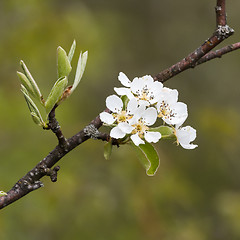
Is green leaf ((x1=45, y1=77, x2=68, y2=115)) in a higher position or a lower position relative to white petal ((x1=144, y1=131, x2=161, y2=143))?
higher

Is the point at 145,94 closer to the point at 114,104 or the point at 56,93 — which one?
the point at 114,104

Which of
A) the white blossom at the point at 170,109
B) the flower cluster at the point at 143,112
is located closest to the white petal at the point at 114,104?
the flower cluster at the point at 143,112

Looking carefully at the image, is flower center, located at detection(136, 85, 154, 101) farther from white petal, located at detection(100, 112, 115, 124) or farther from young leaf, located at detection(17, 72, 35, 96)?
young leaf, located at detection(17, 72, 35, 96)

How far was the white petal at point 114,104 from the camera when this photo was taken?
1.29 m

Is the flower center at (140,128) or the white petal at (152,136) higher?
the flower center at (140,128)

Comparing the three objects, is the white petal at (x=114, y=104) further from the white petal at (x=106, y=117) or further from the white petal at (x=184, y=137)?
the white petal at (x=184, y=137)

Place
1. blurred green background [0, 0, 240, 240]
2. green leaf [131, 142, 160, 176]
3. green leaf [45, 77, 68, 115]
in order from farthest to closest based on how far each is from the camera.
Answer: blurred green background [0, 0, 240, 240] → green leaf [131, 142, 160, 176] → green leaf [45, 77, 68, 115]

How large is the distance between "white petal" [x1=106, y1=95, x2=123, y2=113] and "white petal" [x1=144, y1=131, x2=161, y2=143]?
0.34ft

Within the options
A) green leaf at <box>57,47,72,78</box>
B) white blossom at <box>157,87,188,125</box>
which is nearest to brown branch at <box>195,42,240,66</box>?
white blossom at <box>157,87,188,125</box>

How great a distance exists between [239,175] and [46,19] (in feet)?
6.99

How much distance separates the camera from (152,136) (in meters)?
1.26

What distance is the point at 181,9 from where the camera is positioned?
5992 mm

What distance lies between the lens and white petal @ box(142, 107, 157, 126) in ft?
4.08

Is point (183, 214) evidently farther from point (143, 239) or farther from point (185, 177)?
point (143, 239)
